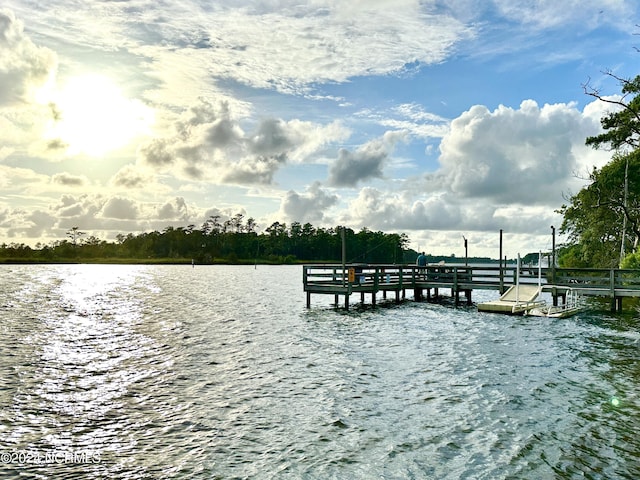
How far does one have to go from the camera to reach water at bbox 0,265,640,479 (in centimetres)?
904

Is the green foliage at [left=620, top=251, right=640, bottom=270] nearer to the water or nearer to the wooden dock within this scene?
the wooden dock

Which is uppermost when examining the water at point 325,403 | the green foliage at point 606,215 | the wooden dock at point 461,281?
the green foliage at point 606,215

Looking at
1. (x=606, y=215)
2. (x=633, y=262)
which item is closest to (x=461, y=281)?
(x=633, y=262)

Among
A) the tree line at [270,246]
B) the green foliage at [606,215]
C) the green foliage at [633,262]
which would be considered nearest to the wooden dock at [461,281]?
the green foliage at [633,262]

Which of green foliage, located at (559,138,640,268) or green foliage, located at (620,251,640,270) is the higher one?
green foliage, located at (559,138,640,268)

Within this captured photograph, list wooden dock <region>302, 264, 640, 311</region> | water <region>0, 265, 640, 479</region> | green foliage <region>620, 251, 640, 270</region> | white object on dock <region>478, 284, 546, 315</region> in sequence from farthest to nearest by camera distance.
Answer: green foliage <region>620, 251, 640, 270</region>
wooden dock <region>302, 264, 640, 311</region>
white object on dock <region>478, 284, 546, 315</region>
water <region>0, 265, 640, 479</region>

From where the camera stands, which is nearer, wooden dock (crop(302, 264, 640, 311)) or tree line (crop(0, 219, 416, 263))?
wooden dock (crop(302, 264, 640, 311))

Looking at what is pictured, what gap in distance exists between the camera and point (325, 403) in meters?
12.7

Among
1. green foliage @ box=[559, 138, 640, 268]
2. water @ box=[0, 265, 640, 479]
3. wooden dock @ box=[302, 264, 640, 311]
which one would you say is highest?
green foliage @ box=[559, 138, 640, 268]

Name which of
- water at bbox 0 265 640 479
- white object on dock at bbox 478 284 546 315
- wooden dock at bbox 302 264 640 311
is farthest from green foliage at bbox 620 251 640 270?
water at bbox 0 265 640 479

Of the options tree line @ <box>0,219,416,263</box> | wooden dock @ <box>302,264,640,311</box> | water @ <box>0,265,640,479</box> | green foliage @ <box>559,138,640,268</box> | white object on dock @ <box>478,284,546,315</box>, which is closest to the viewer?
water @ <box>0,265,640,479</box>

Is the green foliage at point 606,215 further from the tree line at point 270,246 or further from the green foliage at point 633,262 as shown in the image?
the tree line at point 270,246

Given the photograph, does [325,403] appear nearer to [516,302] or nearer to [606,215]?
[516,302]

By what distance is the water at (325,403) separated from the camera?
9.04 metres
